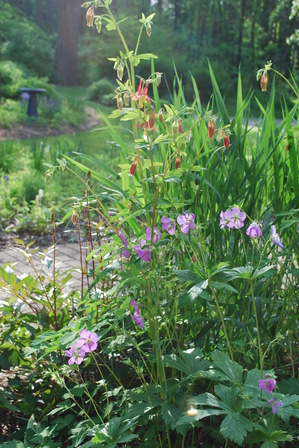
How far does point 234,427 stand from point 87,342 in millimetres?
465

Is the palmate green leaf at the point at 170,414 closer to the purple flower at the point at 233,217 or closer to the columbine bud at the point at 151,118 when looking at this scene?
the purple flower at the point at 233,217

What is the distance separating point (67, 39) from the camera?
19609mm

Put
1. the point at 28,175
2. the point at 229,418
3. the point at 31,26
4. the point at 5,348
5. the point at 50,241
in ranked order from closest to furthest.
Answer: the point at 229,418, the point at 5,348, the point at 50,241, the point at 28,175, the point at 31,26

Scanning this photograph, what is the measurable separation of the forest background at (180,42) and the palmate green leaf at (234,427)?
17.9m

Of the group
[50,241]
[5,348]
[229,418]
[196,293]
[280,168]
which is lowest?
[50,241]

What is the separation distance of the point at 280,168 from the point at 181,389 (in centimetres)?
103

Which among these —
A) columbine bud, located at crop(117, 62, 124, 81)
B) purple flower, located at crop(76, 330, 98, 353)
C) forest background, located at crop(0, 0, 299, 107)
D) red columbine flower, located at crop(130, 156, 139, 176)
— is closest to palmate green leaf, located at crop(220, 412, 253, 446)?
purple flower, located at crop(76, 330, 98, 353)

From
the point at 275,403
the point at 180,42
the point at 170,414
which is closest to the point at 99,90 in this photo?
the point at 180,42

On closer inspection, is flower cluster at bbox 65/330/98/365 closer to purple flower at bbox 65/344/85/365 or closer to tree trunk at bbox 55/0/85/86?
purple flower at bbox 65/344/85/365

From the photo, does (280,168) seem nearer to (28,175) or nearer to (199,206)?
(199,206)

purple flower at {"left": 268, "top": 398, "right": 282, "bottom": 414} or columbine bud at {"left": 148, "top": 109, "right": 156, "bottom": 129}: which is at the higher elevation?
columbine bud at {"left": 148, "top": 109, "right": 156, "bottom": 129}

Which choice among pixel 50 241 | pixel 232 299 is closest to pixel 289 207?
pixel 232 299

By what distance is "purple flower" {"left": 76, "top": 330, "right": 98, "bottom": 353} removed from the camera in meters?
1.65

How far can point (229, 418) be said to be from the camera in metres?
1.50
